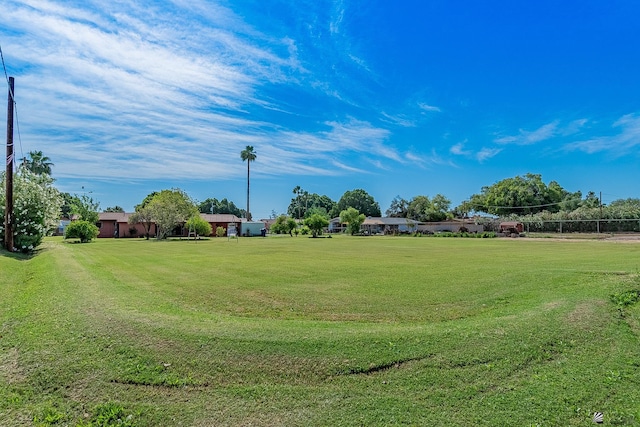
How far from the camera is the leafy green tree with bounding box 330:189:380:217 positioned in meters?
121

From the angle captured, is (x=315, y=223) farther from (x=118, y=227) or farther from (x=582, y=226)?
(x=582, y=226)

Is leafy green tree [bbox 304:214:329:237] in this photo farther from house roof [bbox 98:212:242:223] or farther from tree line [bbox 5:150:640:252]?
house roof [bbox 98:212:242:223]

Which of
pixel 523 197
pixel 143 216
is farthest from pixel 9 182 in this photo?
pixel 523 197

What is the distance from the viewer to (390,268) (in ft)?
57.4

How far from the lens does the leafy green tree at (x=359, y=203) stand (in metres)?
121

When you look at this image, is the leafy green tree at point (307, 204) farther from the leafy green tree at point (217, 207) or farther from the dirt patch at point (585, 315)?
the dirt patch at point (585, 315)

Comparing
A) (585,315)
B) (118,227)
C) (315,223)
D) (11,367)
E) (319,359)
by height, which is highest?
(315,223)

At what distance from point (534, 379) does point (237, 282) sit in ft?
32.8

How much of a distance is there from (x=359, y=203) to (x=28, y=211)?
101m

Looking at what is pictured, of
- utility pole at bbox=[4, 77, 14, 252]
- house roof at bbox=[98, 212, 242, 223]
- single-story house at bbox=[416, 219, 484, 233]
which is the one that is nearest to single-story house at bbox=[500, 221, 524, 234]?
single-story house at bbox=[416, 219, 484, 233]

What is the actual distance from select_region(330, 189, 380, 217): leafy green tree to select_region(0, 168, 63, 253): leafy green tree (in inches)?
3858

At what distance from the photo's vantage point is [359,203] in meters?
121

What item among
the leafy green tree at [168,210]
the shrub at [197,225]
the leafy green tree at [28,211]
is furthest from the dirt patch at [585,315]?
the shrub at [197,225]

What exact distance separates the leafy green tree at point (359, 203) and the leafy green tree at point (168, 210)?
70199mm
